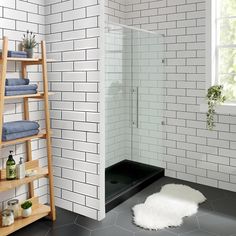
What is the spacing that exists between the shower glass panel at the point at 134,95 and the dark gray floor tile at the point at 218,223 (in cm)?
122

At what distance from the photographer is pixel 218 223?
2.77 m

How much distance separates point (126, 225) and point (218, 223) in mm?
853

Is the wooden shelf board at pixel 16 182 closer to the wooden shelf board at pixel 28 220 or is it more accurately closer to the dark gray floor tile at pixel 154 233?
the wooden shelf board at pixel 28 220

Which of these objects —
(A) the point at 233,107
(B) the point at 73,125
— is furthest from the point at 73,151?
(A) the point at 233,107

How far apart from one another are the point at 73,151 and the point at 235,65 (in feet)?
7.03

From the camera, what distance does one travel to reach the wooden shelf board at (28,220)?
2477 mm

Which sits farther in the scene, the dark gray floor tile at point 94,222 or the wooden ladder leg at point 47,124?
the dark gray floor tile at point 94,222

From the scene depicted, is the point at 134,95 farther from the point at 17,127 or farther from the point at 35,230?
the point at 35,230

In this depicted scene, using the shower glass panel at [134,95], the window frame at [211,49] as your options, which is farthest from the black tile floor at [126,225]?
the window frame at [211,49]

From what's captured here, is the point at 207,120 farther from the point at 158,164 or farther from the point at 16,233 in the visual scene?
the point at 16,233

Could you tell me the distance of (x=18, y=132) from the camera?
246 cm

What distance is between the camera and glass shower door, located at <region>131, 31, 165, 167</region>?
12.3ft

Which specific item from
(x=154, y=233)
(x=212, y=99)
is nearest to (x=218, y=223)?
(x=154, y=233)

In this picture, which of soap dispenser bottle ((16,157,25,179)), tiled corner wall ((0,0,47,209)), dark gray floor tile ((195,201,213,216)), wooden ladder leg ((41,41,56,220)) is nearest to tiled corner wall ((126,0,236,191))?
dark gray floor tile ((195,201,213,216))
